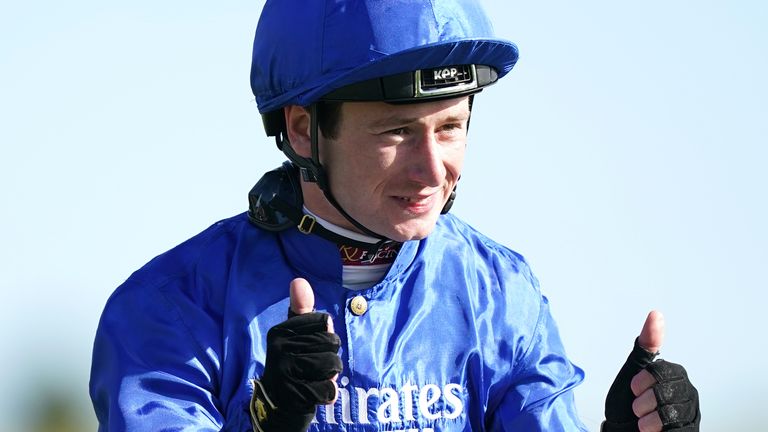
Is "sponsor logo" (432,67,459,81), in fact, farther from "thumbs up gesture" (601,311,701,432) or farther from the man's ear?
"thumbs up gesture" (601,311,701,432)

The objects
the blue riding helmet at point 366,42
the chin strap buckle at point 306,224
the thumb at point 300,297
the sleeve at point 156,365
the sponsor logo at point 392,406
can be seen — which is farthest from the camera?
the chin strap buckle at point 306,224

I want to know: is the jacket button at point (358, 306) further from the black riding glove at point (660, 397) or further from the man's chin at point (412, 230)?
the black riding glove at point (660, 397)

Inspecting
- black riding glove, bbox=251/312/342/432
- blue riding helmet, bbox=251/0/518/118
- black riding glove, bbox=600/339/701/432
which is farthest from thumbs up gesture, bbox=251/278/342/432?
black riding glove, bbox=600/339/701/432

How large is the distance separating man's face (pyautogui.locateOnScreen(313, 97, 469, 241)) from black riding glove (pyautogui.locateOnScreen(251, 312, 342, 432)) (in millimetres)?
570

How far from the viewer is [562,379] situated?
288 inches

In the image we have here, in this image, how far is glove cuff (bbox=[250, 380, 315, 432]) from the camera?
657cm

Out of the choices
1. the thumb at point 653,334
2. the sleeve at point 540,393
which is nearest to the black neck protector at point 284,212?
the sleeve at point 540,393

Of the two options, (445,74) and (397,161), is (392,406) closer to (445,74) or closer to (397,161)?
(397,161)

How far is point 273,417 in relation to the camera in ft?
21.6

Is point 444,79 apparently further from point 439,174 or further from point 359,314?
point 359,314

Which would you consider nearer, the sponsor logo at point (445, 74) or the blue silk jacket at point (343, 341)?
the sponsor logo at point (445, 74)

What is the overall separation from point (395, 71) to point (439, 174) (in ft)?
1.33

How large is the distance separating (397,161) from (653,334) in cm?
113

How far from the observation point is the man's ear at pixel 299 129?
709cm
